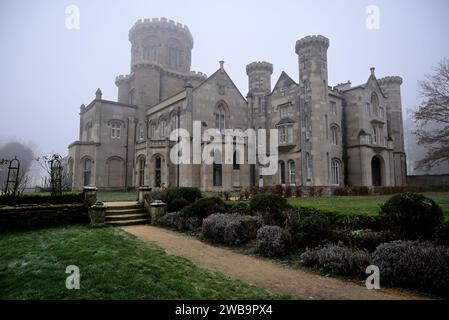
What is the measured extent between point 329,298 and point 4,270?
6.89 meters

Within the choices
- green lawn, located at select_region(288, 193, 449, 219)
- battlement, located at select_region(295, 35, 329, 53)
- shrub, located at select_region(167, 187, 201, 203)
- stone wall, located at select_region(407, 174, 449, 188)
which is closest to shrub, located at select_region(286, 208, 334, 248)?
green lawn, located at select_region(288, 193, 449, 219)

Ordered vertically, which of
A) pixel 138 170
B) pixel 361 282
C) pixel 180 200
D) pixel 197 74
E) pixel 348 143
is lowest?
pixel 361 282

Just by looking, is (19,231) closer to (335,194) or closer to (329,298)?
(329,298)

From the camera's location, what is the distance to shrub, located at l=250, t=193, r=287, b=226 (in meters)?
10.8

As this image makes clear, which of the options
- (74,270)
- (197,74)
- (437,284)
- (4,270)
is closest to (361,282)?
(437,284)

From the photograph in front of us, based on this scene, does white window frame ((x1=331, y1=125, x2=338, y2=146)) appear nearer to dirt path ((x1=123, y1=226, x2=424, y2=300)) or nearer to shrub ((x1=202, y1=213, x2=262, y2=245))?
shrub ((x1=202, y1=213, x2=262, y2=245))

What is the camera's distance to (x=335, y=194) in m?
21.5

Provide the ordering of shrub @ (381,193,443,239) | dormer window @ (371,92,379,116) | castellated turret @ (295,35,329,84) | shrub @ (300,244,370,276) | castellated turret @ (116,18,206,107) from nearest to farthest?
shrub @ (300,244,370,276), shrub @ (381,193,443,239), castellated turret @ (295,35,329,84), dormer window @ (371,92,379,116), castellated turret @ (116,18,206,107)

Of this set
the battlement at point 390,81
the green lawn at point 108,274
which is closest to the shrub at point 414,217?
the green lawn at point 108,274

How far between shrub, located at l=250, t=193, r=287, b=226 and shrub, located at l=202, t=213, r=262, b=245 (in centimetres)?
52

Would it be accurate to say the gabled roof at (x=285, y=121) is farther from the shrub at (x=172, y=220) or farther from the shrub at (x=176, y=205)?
the shrub at (x=172, y=220)

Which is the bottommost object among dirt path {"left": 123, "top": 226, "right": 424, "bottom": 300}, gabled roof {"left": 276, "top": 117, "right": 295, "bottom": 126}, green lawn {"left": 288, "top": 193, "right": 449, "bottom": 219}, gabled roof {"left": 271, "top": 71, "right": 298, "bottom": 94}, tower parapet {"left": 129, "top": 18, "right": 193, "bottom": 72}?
dirt path {"left": 123, "top": 226, "right": 424, "bottom": 300}

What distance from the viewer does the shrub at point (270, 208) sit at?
35.3ft

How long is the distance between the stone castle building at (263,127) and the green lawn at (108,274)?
19485mm
